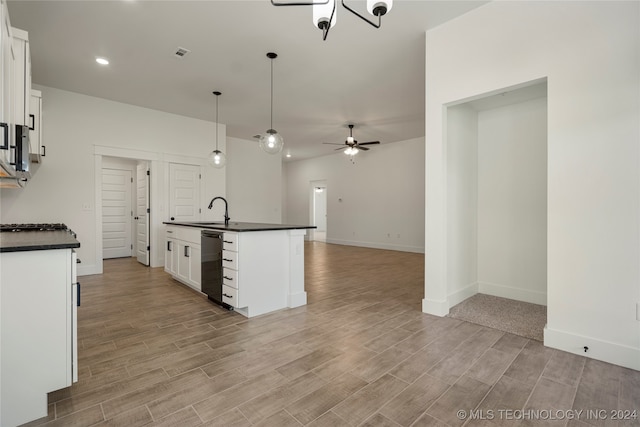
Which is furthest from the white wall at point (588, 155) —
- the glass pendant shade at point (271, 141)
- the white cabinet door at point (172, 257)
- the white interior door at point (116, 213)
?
the white interior door at point (116, 213)

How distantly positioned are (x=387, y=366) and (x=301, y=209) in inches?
373

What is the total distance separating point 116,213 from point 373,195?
6.80 m

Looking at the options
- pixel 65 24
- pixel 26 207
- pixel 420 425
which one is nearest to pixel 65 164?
pixel 26 207

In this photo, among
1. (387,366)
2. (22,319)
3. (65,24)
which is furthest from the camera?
(65,24)

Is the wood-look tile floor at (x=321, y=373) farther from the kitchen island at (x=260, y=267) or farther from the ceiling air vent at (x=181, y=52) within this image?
the ceiling air vent at (x=181, y=52)

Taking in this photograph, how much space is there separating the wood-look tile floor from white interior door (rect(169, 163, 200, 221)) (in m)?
3.20

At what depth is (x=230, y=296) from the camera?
10.5 ft

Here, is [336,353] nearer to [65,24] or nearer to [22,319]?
[22,319]

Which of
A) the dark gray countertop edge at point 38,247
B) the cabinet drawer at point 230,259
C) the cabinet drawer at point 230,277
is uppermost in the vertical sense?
the dark gray countertop edge at point 38,247

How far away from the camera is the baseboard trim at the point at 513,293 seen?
3526 millimetres

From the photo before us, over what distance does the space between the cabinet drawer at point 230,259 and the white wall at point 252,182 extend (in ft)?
17.0

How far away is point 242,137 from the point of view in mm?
8320

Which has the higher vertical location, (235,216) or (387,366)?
(235,216)

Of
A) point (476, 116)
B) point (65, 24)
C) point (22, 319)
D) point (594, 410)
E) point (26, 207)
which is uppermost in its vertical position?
point (65, 24)
